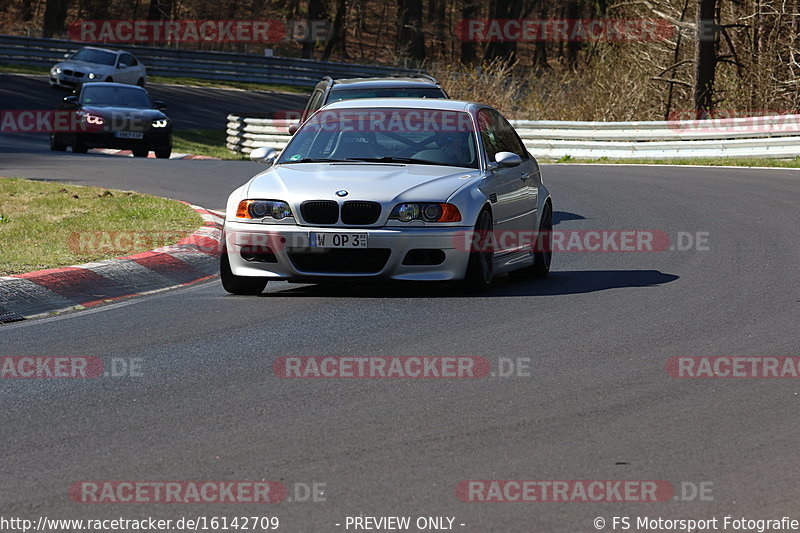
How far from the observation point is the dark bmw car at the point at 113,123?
27422 mm

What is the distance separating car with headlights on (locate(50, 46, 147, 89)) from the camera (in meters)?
42.7

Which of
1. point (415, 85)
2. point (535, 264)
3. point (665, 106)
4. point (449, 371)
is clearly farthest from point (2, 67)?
point (449, 371)

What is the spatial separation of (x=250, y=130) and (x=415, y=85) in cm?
1555

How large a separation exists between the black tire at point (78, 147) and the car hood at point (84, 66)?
1563cm

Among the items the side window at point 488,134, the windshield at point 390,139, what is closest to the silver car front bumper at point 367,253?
the windshield at point 390,139

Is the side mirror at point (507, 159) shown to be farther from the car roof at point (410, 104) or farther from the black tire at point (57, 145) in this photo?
the black tire at point (57, 145)

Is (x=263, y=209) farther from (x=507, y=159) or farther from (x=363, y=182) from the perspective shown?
(x=507, y=159)

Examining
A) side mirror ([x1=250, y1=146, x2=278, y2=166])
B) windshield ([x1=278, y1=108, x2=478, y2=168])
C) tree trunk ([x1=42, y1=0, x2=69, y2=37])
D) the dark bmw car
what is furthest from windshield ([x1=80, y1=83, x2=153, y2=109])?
tree trunk ([x1=42, y1=0, x2=69, y2=37])

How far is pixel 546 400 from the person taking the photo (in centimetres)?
649

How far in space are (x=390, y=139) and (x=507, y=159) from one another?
974mm

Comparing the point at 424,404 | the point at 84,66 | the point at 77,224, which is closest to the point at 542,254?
the point at 77,224

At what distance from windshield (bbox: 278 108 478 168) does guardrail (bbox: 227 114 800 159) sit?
1585 cm

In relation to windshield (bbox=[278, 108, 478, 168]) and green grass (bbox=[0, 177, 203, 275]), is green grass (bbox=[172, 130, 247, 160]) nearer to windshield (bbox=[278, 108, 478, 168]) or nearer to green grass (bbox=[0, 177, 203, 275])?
green grass (bbox=[0, 177, 203, 275])

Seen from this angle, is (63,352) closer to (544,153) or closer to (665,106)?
(544,153)
